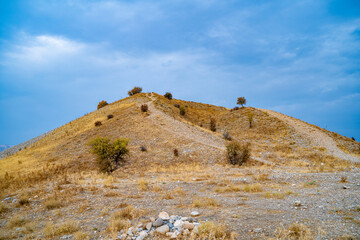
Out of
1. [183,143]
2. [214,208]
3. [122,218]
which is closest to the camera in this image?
[122,218]

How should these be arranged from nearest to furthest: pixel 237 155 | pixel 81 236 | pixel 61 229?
1. pixel 81 236
2. pixel 61 229
3. pixel 237 155

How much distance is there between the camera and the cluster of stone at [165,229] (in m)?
5.84

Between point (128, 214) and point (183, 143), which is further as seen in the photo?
point (183, 143)

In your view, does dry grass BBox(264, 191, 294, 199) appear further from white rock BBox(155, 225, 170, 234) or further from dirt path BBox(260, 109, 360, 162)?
dirt path BBox(260, 109, 360, 162)

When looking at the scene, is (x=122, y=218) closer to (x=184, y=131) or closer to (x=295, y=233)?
(x=295, y=233)

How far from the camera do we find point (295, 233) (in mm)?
5461

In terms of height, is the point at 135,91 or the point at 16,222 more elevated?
the point at 135,91

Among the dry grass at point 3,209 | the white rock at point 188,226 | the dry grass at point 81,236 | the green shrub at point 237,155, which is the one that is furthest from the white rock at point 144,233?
the green shrub at point 237,155

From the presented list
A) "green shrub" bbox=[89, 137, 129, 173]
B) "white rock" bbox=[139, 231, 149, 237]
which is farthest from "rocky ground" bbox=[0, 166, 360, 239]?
"green shrub" bbox=[89, 137, 129, 173]

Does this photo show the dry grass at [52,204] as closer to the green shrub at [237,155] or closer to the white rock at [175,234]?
the white rock at [175,234]

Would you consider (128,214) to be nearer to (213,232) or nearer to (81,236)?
(81,236)

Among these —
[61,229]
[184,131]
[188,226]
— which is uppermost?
[184,131]

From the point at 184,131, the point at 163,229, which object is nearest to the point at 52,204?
the point at 163,229

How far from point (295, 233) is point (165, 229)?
3652 mm
